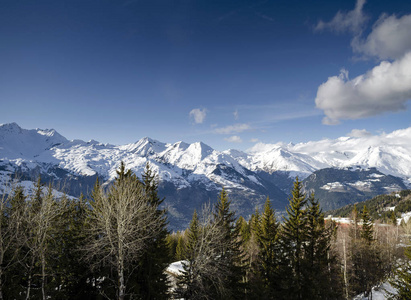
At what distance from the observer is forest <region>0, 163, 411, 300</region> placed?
67.4 ft

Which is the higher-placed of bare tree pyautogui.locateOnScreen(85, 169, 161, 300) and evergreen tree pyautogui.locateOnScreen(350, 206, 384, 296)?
bare tree pyautogui.locateOnScreen(85, 169, 161, 300)

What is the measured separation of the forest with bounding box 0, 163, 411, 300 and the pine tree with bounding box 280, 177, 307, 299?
0.12m

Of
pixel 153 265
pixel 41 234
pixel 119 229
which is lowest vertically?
pixel 153 265

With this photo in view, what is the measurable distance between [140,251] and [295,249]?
21.3 metres

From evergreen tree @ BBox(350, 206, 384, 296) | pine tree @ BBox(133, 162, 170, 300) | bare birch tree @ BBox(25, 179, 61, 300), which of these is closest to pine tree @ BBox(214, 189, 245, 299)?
pine tree @ BBox(133, 162, 170, 300)


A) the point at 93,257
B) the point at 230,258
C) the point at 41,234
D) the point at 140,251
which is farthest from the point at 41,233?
the point at 230,258

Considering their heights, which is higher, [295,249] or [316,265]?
[295,249]

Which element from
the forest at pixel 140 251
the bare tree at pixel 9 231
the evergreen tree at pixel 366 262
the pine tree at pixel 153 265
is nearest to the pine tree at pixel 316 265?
the forest at pixel 140 251

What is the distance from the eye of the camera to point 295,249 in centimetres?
3247

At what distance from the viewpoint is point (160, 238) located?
28078 mm

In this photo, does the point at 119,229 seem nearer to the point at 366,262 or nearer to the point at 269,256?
the point at 269,256

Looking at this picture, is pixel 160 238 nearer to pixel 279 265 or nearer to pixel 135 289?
pixel 135 289

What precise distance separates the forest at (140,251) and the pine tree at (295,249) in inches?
4.8

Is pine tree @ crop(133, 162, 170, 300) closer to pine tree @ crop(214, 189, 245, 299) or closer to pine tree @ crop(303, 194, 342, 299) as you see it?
pine tree @ crop(214, 189, 245, 299)
